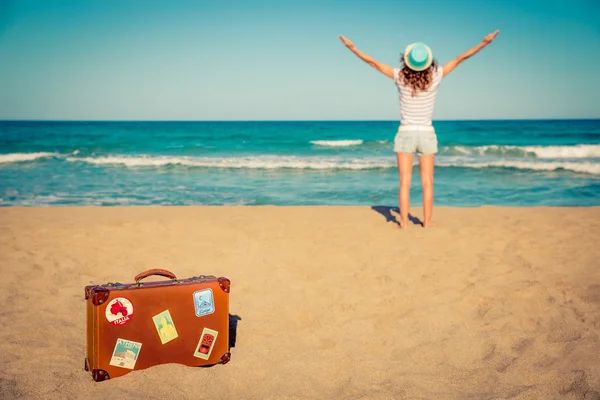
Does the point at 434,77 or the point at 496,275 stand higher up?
the point at 434,77

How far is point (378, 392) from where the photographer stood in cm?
262

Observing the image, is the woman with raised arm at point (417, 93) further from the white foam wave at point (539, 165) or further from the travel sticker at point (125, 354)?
the white foam wave at point (539, 165)

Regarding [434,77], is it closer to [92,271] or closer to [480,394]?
[480,394]

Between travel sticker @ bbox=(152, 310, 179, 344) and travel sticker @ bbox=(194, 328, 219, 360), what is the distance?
0.16 meters

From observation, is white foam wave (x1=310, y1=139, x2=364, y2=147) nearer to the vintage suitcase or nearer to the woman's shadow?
the woman's shadow

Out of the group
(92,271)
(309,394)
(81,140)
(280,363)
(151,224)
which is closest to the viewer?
(309,394)

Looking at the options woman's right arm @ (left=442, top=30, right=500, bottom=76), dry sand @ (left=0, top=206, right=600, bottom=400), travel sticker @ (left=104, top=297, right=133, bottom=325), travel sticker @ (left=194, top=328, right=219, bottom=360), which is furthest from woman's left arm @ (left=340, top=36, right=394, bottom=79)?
travel sticker @ (left=104, top=297, right=133, bottom=325)

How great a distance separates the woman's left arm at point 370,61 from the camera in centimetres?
510

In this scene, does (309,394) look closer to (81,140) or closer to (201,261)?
(201,261)

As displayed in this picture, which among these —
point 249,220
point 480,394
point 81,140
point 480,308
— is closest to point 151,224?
point 249,220

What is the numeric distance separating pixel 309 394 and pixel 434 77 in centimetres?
358

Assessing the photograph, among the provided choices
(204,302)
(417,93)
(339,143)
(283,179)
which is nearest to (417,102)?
(417,93)

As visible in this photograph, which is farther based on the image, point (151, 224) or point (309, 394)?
point (151, 224)

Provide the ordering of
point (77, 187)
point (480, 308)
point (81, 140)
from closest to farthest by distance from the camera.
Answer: point (480, 308)
point (77, 187)
point (81, 140)
